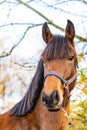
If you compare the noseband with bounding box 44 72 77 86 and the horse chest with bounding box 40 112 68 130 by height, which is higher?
the noseband with bounding box 44 72 77 86

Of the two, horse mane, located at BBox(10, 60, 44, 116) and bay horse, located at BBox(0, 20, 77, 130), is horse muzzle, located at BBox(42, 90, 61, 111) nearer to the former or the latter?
bay horse, located at BBox(0, 20, 77, 130)

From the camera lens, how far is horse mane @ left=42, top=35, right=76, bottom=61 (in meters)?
3.97

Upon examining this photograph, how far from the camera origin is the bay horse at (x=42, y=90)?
391 cm

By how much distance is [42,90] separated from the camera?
3896 millimetres

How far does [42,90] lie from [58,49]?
433 mm

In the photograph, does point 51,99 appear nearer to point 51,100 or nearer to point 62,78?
point 51,100

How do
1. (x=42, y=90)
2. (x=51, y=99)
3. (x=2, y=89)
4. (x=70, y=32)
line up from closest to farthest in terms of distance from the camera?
(x=51, y=99) → (x=42, y=90) → (x=70, y=32) → (x=2, y=89)

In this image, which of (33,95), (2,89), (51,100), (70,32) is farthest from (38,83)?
(2,89)

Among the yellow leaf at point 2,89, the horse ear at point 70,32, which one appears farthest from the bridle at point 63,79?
the yellow leaf at point 2,89

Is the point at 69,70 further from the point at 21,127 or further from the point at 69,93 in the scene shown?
the point at 21,127

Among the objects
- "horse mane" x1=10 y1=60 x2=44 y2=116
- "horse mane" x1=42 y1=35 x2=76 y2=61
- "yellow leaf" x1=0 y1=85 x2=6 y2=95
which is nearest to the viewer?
"horse mane" x1=42 y1=35 x2=76 y2=61

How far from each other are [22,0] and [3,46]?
87.0 inches

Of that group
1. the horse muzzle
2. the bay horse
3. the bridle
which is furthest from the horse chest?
the horse muzzle

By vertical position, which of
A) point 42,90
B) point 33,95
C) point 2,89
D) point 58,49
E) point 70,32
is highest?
point 70,32
